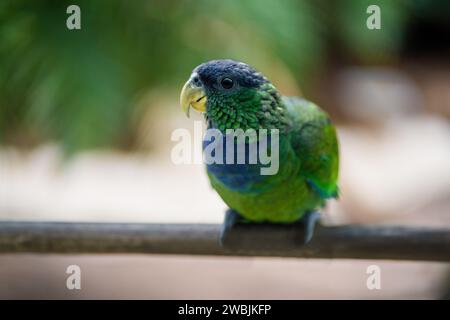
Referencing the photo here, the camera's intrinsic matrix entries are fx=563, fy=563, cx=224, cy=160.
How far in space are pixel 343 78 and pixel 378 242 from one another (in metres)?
2.44

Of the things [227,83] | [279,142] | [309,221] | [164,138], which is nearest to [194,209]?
[164,138]

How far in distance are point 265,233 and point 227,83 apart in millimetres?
287

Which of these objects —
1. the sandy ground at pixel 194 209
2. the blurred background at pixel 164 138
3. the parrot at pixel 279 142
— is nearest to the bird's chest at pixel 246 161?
the parrot at pixel 279 142

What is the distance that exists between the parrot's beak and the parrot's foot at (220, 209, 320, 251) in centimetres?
24

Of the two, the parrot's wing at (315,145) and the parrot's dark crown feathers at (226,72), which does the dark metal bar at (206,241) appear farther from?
the parrot's dark crown feathers at (226,72)

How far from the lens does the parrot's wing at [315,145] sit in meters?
0.67

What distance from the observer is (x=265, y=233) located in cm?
74

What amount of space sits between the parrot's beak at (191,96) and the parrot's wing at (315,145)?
0.15 meters

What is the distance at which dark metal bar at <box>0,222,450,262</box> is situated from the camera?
69cm

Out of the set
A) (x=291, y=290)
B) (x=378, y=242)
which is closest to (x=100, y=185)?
(x=291, y=290)

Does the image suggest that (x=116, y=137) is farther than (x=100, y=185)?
No

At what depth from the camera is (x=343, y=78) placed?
9.93ft

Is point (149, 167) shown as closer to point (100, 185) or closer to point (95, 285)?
point (100, 185)

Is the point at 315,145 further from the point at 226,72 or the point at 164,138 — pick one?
the point at 164,138
